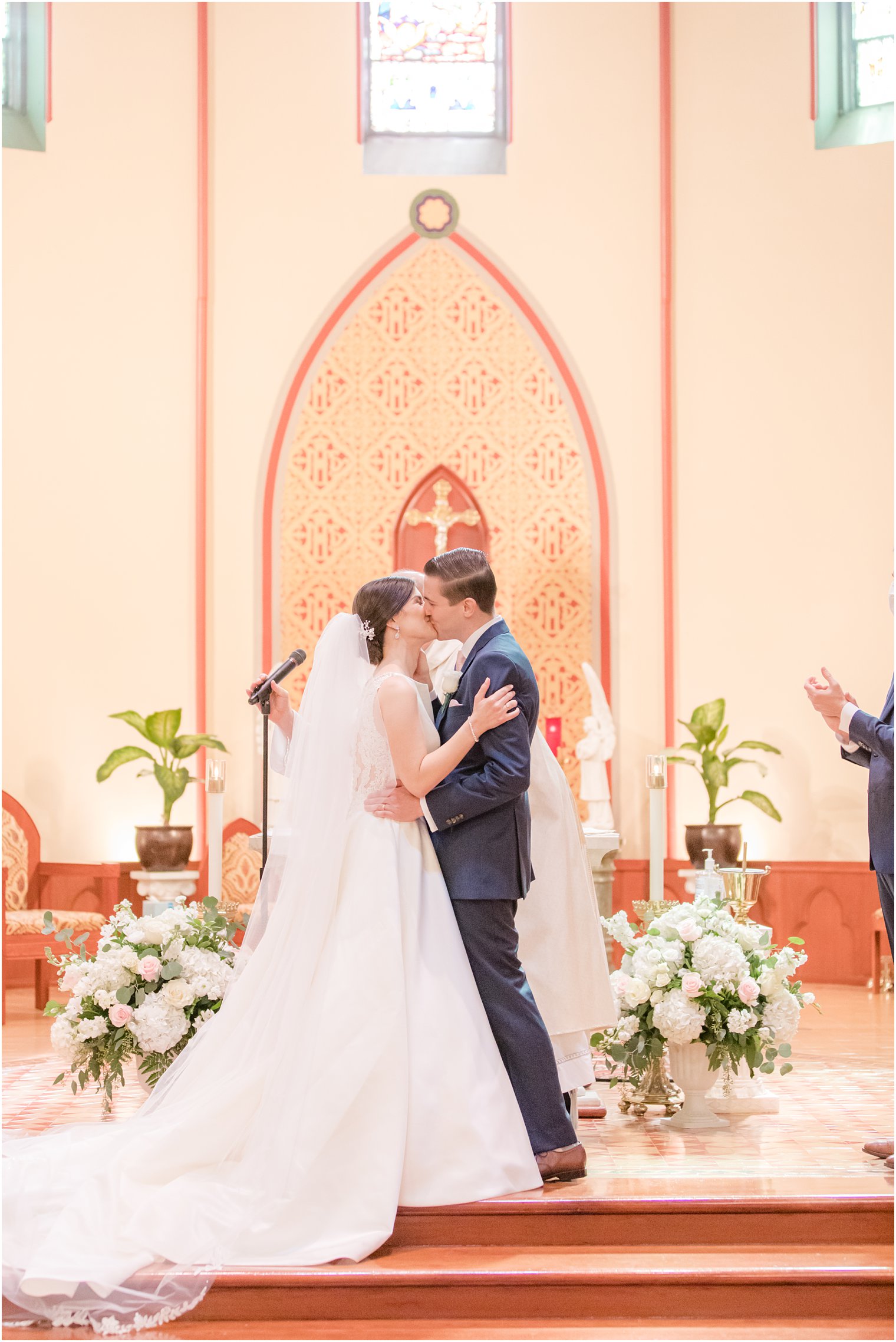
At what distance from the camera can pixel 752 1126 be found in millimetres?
4164

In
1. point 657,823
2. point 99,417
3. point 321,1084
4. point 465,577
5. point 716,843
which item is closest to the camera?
Result: point 321,1084

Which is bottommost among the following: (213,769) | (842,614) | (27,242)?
(213,769)

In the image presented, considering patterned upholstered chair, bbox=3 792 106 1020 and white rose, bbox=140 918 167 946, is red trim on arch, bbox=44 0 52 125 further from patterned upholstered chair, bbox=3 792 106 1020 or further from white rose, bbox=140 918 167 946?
white rose, bbox=140 918 167 946

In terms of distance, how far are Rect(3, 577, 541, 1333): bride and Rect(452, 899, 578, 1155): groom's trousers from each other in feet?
0.15

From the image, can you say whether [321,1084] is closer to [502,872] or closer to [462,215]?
[502,872]

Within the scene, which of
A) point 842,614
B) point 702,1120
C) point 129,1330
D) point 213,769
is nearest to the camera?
point 129,1330

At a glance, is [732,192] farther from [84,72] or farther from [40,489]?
[40,489]

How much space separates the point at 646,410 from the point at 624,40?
98.1 inches

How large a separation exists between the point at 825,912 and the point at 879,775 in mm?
4657

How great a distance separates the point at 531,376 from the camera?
8.53m

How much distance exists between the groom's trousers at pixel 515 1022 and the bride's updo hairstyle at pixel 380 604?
74 cm

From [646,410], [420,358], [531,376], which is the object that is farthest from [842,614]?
[420,358]

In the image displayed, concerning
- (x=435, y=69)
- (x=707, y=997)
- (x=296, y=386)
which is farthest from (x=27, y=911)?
(x=435, y=69)

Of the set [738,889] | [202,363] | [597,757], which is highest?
[202,363]
